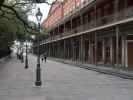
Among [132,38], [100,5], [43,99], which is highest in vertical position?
[100,5]

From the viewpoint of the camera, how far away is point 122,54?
35.1m

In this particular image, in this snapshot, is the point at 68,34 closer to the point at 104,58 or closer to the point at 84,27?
the point at 84,27

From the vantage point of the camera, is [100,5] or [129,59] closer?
[129,59]

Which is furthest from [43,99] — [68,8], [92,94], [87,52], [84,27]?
[68,8]

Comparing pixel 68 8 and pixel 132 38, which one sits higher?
pixel 68 8

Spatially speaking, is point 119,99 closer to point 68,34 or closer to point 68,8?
point 68,34

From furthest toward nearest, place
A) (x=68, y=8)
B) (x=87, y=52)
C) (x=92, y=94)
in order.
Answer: (x=68, y=8) < (x=87, y=52) < (x=92, y=94)

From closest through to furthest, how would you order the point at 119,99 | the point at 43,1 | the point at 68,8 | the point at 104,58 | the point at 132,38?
1. the point at 119,99
2. the point at 43,1
3. the point at 132,38
4. the point at 104,58
5. the point at 68,8

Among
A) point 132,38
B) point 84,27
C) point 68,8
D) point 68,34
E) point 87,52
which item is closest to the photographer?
point 132,38

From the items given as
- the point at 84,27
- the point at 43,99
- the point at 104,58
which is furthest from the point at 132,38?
the point at 43,99

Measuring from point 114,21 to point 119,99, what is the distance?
2142cm

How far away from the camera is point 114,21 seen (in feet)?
111

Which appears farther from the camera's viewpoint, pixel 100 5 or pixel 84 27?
pixel 84 27

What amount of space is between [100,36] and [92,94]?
28913mm
